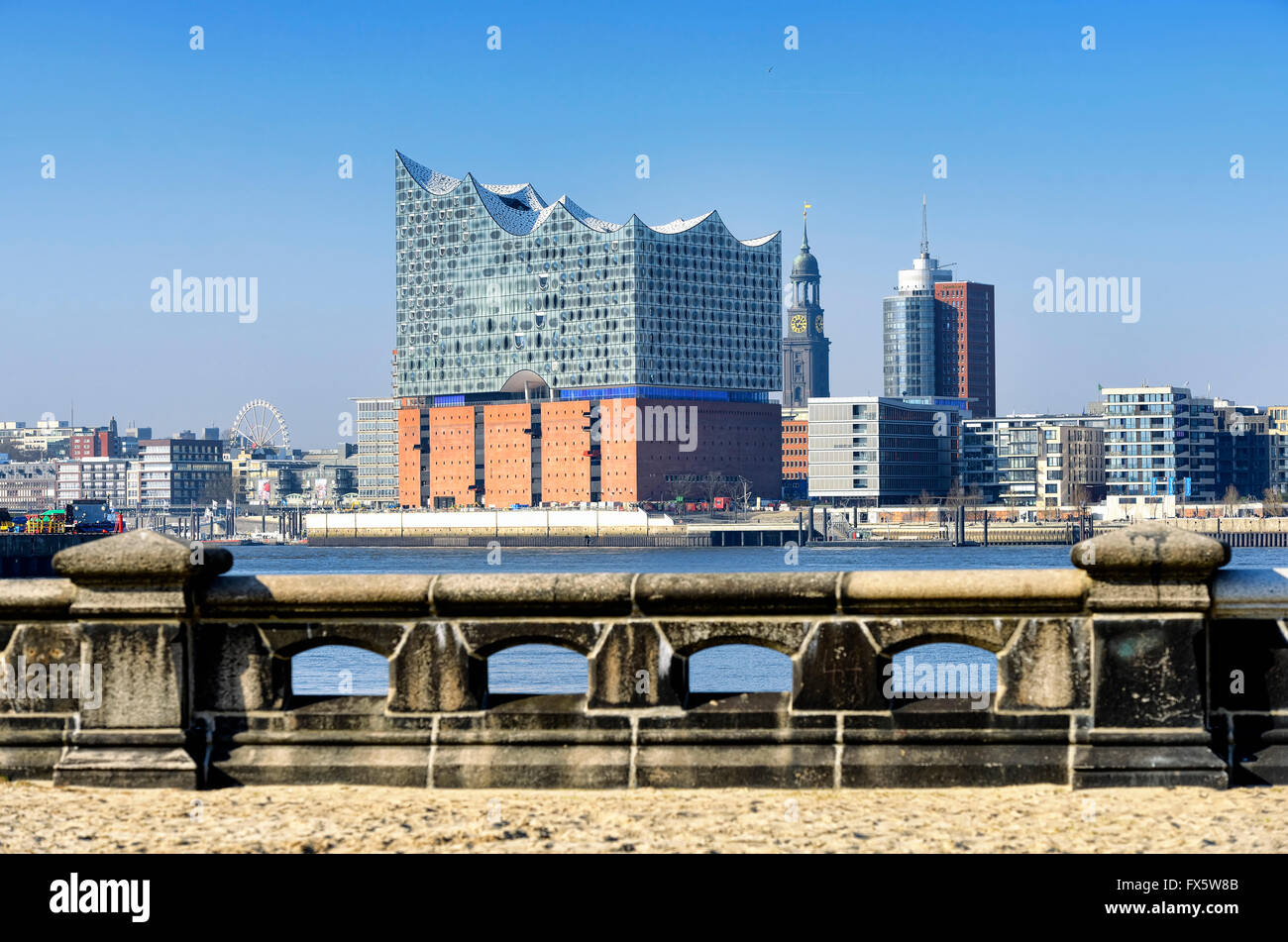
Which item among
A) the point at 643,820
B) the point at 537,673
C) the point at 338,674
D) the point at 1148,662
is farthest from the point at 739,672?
the point at 643,820

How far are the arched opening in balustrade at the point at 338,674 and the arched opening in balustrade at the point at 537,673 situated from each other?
116 inches

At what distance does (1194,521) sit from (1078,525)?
12309 millimetres

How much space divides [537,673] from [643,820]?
39.0 meters

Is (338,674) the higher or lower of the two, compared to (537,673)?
higher

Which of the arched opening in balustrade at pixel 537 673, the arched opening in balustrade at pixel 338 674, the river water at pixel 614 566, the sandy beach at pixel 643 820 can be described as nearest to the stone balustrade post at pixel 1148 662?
the sandy beach at pixel 643 820

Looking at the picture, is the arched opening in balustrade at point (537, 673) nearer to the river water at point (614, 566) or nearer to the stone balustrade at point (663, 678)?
the river water at point (614, 566)

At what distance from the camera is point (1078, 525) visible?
7288 inches

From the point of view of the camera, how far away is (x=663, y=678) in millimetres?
8922

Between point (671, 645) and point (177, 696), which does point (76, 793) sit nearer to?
point (177, 696)

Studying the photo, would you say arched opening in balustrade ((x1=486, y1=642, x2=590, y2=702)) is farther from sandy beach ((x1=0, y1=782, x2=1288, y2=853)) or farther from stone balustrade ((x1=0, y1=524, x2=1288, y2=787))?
sandy beach ((x1=0, y1=782, x2=1288, y2=853))

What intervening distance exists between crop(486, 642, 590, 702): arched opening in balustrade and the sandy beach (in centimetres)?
2808

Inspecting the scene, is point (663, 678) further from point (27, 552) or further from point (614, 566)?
point (614, 566)
